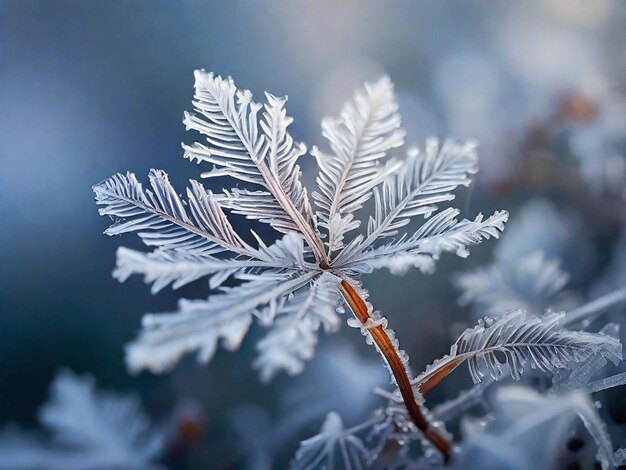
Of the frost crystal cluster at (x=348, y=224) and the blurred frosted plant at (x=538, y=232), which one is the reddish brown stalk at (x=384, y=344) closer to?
the frost crystal cluster at (x=348, y=224)

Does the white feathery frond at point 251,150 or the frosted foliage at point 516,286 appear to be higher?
the white feathery frond at point 251,150

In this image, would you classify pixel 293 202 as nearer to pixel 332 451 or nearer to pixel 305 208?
pixel 305 208

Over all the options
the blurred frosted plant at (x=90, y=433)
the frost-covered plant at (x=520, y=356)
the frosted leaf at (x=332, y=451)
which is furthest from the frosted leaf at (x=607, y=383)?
the blurred frosted plant at (x=90, y=433)

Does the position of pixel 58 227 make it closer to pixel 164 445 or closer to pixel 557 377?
pixel 164 445

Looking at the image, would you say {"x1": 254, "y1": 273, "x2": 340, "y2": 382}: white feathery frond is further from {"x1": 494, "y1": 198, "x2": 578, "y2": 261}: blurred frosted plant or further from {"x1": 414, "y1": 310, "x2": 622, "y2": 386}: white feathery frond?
{"x1": 494, "y1": 198, "x2": 578, "y2": 261}: blurred frosted plant

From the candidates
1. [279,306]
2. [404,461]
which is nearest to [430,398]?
[404,461]

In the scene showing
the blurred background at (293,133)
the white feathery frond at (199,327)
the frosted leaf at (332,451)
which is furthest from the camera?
the blurred background at (293,133)

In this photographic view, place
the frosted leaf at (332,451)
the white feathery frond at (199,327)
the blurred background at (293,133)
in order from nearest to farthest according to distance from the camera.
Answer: the white feathery frond at (199,327), the frosted leaf at (332,451), the blurred background at (293,133)
